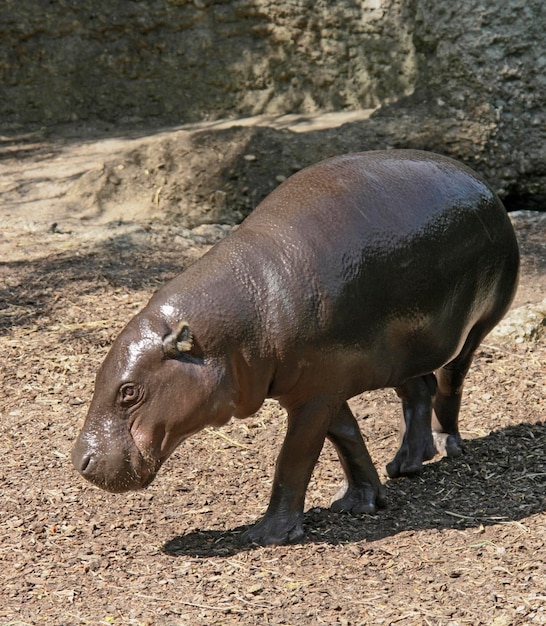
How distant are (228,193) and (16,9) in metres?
4.56

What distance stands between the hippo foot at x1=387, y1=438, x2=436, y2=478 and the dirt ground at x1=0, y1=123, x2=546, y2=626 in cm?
6

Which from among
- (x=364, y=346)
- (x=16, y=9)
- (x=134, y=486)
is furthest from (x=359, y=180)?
(x=16, y=9)

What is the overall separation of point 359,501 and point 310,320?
3.27ft

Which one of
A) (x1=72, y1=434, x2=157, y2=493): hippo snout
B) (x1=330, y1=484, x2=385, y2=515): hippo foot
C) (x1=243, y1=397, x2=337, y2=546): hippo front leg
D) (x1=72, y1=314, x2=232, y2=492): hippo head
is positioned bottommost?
(x1=330, y1=484, x2=385, y2=515): hippo foot

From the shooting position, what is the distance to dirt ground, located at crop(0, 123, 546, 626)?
154 inches

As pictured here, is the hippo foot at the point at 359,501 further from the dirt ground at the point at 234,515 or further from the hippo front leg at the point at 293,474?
the hippo front leg at the point at 293,474

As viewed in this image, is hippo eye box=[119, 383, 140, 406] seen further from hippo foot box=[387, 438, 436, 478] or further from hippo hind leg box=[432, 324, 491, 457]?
hippo hind leg box=[432, 324, 491, 457]

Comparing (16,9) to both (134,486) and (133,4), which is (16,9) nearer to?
(133,4)

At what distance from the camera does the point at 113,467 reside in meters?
4.01

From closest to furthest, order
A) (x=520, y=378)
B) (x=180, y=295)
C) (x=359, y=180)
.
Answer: (x=180, y=295) → (x=359, y=180) → (x=520, y=378)

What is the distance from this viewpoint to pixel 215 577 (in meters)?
4.11

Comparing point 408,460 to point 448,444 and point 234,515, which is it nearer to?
point 448,444

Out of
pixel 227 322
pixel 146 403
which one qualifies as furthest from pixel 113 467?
pixel 227 322

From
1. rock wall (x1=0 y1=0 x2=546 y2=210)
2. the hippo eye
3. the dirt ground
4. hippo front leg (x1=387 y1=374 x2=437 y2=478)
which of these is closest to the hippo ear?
the hippo eye
